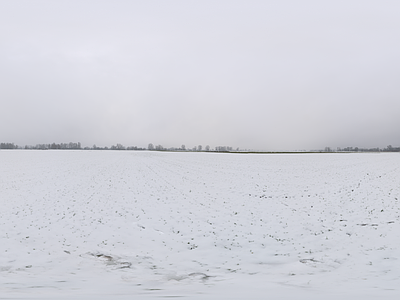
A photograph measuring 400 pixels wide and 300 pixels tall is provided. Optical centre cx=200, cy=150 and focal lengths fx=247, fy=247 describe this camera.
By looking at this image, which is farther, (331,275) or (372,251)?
(372,251)

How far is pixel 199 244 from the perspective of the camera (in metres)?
9.46

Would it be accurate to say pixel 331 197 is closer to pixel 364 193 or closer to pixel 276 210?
pixel 364 193

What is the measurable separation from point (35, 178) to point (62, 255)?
17740mm

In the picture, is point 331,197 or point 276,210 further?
point 331,197

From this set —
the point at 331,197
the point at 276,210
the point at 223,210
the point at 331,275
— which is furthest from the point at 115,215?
the point at 331,197

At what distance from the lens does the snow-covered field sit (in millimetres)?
6298

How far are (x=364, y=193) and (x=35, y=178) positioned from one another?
26927mm

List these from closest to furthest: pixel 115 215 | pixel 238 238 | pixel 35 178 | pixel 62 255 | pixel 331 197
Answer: pixel 62 255 → pixel 238 238 → pixel 115 215 → pixel 331 197 → pixel 35 178

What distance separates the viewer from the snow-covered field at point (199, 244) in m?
6.30

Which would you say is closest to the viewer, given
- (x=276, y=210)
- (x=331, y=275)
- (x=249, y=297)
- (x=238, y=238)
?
(x=249, y=297)

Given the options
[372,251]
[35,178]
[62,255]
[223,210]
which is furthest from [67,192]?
[372,251]

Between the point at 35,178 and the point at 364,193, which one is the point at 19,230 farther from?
the point at 364,193

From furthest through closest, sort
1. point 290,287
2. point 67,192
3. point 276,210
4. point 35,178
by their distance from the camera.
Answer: point 35,178
point 67,192
point 276,210
point 290,287

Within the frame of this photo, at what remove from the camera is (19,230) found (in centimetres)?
1030
